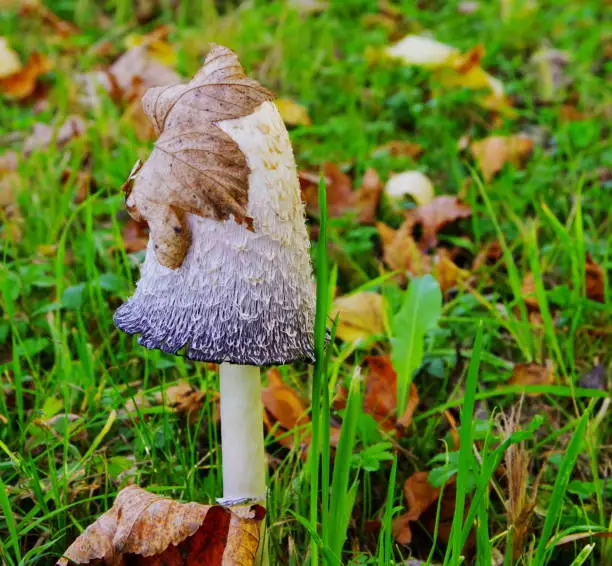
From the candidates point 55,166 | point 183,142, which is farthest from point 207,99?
point 55,166

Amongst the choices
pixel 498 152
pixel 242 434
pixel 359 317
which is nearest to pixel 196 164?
pixel 242 434

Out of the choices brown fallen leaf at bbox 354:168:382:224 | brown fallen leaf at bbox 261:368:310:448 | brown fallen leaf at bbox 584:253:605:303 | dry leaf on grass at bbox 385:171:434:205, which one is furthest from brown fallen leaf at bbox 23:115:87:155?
brown fallen leaf at bbox 584:253:605:303

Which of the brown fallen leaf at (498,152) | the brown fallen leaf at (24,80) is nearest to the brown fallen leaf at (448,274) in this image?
the brown fallen leaf at (498,152)

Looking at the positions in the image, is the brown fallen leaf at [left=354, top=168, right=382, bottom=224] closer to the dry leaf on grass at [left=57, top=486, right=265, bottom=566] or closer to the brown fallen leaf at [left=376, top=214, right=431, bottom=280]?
the brown fallen leaf at [left=376, top=214, right=431, bottom=280]

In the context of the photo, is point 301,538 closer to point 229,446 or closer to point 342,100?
point 229,446

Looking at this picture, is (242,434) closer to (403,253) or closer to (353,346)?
(353,346)

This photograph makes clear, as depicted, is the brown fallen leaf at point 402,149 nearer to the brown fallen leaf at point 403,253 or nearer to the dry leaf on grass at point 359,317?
the brown fallen leaf at point 403,253
